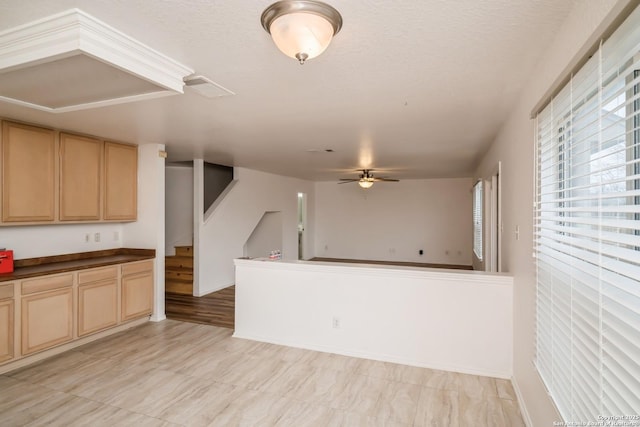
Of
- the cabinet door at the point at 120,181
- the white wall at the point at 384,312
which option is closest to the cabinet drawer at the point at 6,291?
the cabinet door at the point at 120,181

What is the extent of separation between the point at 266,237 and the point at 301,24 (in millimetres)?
7383

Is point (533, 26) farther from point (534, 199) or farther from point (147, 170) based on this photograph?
point (147, 170)

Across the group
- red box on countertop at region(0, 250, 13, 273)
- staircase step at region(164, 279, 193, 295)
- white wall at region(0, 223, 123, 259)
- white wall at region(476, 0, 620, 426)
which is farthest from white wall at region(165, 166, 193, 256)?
white wall at region(476, 0, 620, 426)

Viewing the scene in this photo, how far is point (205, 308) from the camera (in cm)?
509

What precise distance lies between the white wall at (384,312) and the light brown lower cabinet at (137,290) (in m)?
1.38

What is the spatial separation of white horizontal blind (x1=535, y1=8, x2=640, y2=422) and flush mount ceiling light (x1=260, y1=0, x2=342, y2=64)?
105 centimetres

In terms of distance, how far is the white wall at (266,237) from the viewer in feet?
27.5

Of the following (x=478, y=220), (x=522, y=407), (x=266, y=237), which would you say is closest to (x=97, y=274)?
(x=522, y=407)

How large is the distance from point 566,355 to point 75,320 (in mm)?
4332

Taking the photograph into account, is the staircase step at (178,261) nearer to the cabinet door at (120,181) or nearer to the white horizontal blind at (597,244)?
the cabinet door at (120,181)

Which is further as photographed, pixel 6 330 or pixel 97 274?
pixel 97 274

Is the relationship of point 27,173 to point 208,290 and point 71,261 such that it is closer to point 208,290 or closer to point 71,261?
point 71,261

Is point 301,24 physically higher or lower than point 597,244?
higher

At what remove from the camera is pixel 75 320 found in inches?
139
